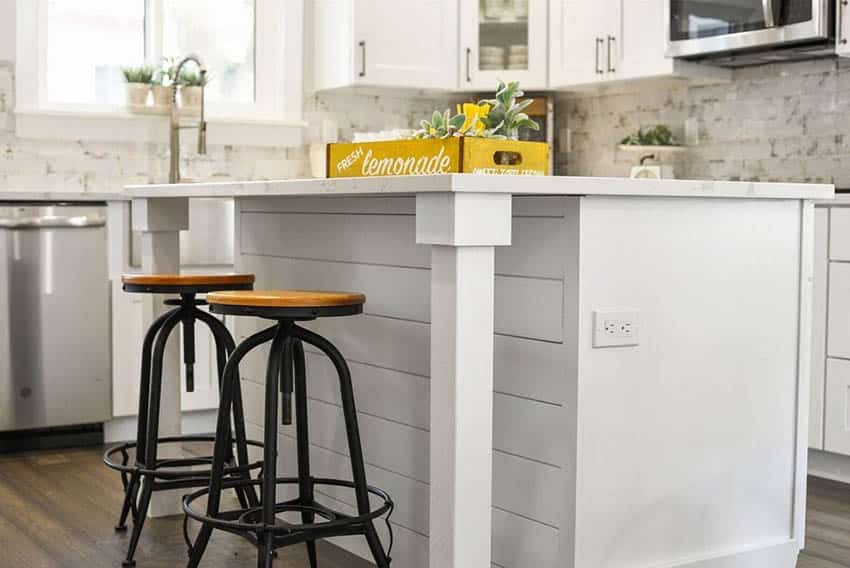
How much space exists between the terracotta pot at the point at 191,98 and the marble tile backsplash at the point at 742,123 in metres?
1.80

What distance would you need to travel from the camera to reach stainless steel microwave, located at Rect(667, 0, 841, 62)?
163 inches

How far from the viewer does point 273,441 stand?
7.93ft

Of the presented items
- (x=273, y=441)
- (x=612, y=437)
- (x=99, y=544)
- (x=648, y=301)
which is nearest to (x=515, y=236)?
(x=648, y=301)

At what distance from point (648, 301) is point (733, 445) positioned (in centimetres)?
43

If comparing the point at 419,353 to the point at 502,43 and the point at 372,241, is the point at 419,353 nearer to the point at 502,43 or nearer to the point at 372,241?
the point at 372,241

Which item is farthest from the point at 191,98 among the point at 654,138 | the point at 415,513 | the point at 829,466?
the point at 829,466

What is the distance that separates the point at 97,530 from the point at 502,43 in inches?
119

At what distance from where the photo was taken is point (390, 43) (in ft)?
17.4

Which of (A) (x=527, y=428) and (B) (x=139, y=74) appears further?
(B) (x=139, y=74)

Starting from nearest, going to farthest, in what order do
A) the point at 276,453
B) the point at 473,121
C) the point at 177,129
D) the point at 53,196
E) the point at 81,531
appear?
1. the point at 473,121
2. the point at 276,453
3. the point at 81,531
4. the point at 53,196
5. the point at 177,129

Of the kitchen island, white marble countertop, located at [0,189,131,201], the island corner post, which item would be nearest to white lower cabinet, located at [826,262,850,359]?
the kitchen island

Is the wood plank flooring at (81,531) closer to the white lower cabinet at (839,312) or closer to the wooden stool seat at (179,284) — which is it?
the wooden stool seat at (179,284)

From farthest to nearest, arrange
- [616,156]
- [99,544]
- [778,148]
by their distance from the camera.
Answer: [616,156]
[778,148]
[99,544]

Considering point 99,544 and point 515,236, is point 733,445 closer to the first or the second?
point 515,236
